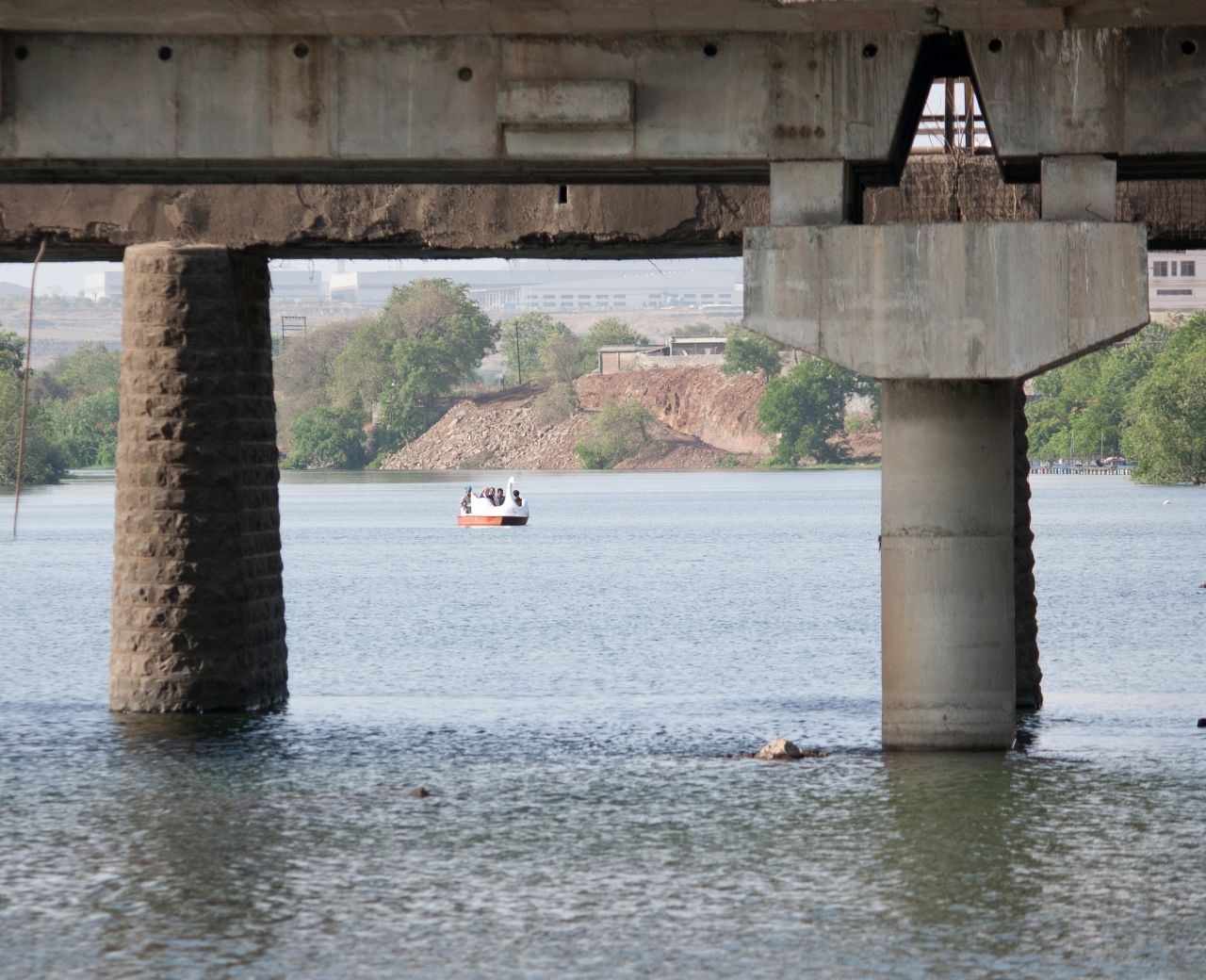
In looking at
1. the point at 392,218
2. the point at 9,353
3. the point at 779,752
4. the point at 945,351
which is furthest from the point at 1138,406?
A: the point at 945,351

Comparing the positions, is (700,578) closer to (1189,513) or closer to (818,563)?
(818,563)

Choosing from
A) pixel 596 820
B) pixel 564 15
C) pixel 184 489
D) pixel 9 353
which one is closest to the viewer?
pixel 596 820

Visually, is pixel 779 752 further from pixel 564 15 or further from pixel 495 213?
pixel 564 15

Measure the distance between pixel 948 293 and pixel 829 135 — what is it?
5.54 feet

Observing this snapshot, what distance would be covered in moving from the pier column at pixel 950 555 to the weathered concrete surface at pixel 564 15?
3134 millimetres

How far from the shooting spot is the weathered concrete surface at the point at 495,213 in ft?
73.3

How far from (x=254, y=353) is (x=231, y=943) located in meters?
10.7

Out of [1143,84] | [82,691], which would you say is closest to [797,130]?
[1143,84]

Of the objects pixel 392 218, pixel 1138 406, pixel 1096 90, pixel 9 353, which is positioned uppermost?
pixel 9 353

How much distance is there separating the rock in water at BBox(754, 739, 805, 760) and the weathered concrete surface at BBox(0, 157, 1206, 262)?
4.97 m

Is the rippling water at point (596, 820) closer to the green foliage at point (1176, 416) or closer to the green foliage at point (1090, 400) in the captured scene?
the green foliage at point (1176, 416)

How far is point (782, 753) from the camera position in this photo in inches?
873

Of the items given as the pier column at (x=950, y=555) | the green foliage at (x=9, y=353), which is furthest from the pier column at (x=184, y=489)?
the green foliage at (x=9, y=353)

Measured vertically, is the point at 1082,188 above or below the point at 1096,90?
below
